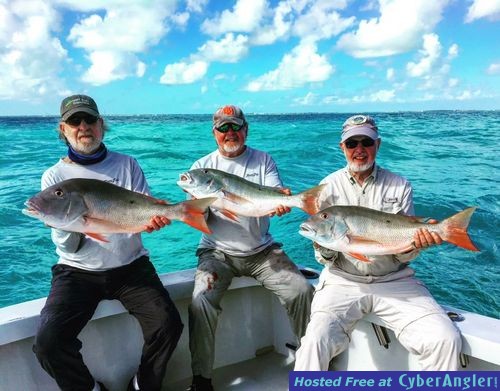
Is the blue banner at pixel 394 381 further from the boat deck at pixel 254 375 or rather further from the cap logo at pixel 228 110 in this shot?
the cap logo at pixel 228 110

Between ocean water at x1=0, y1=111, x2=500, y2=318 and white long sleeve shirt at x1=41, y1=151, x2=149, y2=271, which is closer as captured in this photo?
white long sleeve shirt at x1=41, y1=151, x2=149, y2=271

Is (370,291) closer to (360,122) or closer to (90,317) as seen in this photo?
(360,122)

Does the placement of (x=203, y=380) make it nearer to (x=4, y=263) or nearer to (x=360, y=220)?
(x=360, y=220)

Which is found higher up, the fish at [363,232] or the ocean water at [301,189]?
the fish at [363,232]

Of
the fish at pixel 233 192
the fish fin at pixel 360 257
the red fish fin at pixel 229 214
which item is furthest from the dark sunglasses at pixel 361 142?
the red fish fin at pixel 229 214

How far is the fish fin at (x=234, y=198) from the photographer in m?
3.83

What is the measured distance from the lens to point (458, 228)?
118 inches

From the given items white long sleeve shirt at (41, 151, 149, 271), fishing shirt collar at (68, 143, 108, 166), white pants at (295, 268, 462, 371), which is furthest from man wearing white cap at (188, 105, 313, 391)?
fishing shirt collar at (68, 143, 108, 166)

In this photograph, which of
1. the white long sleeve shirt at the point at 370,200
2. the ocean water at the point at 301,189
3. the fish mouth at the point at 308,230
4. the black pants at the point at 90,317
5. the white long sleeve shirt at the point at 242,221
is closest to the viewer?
the black pants at the point at 90,317

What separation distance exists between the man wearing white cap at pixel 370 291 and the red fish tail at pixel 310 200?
0.15 meters

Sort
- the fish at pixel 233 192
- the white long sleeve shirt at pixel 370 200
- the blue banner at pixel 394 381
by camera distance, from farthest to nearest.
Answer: the fish at pixel 233 192 < the white long sleeve shirt at pixel 370 200 < the blue banner at pixel 394 381

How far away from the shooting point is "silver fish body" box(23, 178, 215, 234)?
9.79 feet

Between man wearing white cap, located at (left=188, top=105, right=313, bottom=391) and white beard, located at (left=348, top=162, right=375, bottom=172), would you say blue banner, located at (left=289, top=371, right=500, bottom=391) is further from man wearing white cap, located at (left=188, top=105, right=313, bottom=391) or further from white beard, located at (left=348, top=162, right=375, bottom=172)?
white beard, located at (left=348, top=162, right=375, bottom=172)

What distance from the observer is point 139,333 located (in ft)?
12.4
